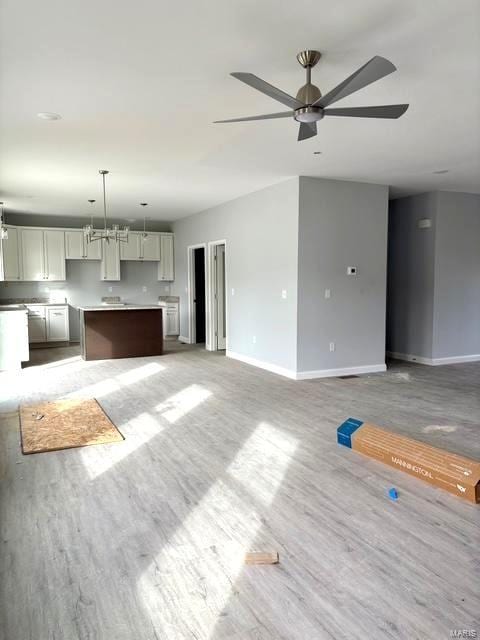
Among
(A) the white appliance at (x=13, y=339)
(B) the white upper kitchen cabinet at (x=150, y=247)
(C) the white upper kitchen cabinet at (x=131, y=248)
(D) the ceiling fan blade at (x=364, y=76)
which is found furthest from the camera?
(B) the white upper kitchen cabinet at (x=150, y=247)

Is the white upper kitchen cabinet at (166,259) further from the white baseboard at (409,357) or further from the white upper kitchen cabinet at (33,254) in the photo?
the white baseboard at (409,357)

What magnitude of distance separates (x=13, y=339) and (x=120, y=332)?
5.37 ft

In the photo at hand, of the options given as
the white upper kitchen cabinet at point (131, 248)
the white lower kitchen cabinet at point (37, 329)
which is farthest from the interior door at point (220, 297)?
the white lower kitchen cabinet at point (37, 329)

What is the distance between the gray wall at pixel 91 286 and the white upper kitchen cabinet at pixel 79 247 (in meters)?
0.30

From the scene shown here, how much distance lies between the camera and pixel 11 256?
880 cm

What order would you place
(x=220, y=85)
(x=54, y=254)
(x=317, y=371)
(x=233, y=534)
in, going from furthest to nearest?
(x=54, y=254), (x=317, y=371), (x=220, y=85), (x=233, y=534)

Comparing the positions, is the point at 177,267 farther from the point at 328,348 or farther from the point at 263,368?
the point at 328,348

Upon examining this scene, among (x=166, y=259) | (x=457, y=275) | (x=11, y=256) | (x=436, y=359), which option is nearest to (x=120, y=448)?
(x=436, y=359)

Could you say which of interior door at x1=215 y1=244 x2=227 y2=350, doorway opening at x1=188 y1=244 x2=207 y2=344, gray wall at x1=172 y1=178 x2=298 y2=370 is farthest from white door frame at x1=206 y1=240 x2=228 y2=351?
doorway opening at x1=188 y1=244 x2=207 y2=344

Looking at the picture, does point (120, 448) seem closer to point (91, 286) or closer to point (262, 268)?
point (262, 268)

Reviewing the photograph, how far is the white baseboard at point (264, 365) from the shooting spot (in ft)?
20.6

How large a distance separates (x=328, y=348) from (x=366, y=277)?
3.87 ft

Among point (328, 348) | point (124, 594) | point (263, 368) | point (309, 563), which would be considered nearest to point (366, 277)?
point (328, 348)

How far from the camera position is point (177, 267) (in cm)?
1018
